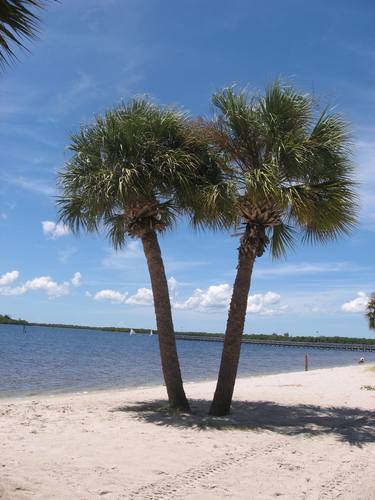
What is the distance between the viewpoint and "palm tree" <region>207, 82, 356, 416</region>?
33.2 feet

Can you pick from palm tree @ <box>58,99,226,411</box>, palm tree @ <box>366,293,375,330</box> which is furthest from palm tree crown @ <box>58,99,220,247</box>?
palm tree @ <box>366,293,375,330</box>

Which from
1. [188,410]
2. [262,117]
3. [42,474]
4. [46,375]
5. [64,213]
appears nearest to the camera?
[42,474]

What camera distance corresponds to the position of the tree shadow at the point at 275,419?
31.8ft

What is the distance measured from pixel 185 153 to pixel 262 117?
1.61 meters

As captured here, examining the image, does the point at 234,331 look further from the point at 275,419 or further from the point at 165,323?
the point at 275,419

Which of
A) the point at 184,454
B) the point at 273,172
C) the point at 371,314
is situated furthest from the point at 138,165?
the point at 371,314

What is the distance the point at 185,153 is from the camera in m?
10.5

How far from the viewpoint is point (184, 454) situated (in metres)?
7.52

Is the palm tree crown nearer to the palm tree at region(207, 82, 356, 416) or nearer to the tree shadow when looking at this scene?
the palm tree at region(207, 82, 356, 416)

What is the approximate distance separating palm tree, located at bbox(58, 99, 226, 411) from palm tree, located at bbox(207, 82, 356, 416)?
730mm

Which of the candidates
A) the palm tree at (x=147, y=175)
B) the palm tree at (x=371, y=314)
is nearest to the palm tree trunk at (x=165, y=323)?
the palm tree at (x=147, y=175)

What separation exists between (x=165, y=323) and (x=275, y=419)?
116 inches

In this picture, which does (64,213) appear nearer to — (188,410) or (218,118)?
(218,118)

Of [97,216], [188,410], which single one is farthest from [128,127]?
[188,410]
